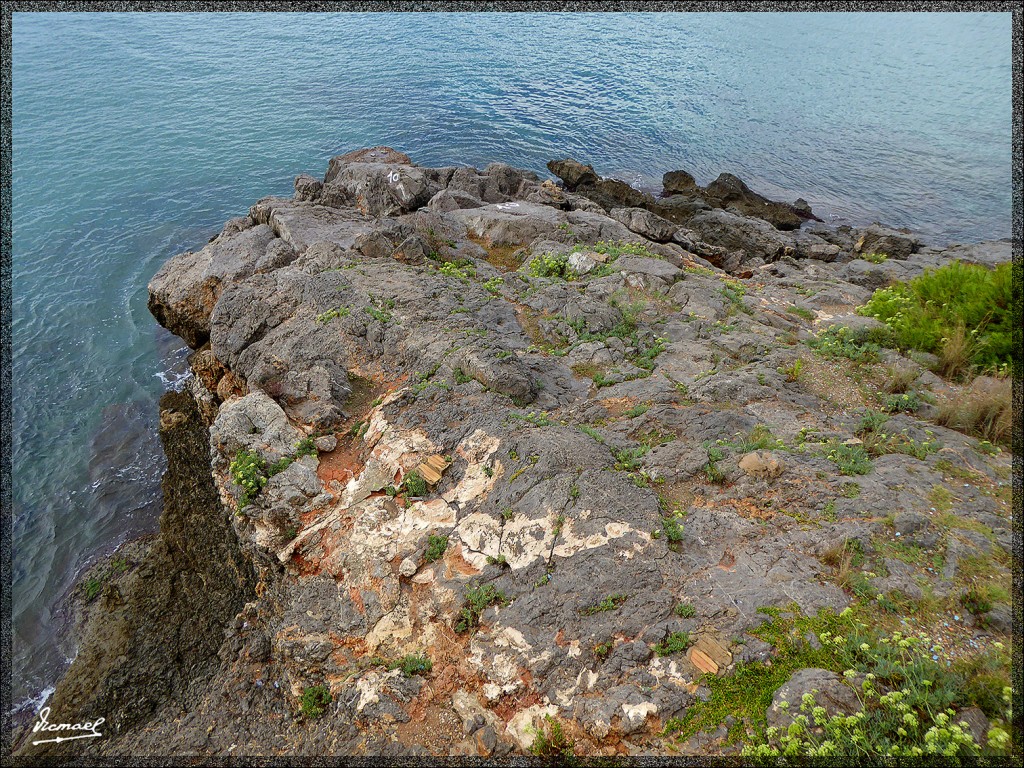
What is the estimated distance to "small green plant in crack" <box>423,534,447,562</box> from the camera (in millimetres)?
9469

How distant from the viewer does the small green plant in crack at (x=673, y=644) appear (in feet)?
23.8

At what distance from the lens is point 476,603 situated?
8492 millimetres

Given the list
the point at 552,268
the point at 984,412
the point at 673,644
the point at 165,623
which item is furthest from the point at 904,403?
the point at 165,623

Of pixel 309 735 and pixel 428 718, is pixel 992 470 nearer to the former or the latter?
pixel 428 718

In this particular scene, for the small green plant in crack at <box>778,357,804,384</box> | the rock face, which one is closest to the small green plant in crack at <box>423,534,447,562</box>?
the rock face

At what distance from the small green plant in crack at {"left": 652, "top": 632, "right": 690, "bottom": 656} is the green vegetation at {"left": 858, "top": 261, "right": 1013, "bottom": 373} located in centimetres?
917

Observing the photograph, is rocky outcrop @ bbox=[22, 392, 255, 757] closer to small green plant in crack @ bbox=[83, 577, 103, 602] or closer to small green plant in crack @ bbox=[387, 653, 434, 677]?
small green plant in crack @ bbox=[83, 577, 103, 602]

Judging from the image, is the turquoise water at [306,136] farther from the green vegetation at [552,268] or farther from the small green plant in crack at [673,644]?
the small green plant in crack at [673,644]

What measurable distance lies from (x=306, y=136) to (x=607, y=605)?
132ft

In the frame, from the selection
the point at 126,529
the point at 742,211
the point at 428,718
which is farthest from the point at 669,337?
the point at 742,211

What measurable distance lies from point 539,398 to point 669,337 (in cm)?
477

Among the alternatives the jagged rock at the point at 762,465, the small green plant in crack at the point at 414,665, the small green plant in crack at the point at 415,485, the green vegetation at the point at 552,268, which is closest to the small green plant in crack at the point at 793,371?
the jagged rock at the point at 762,465

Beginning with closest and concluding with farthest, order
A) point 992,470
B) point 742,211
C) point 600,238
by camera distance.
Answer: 1. point 992,470
2. point 600,238
3. point 742,211

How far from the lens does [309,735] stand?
840cm
